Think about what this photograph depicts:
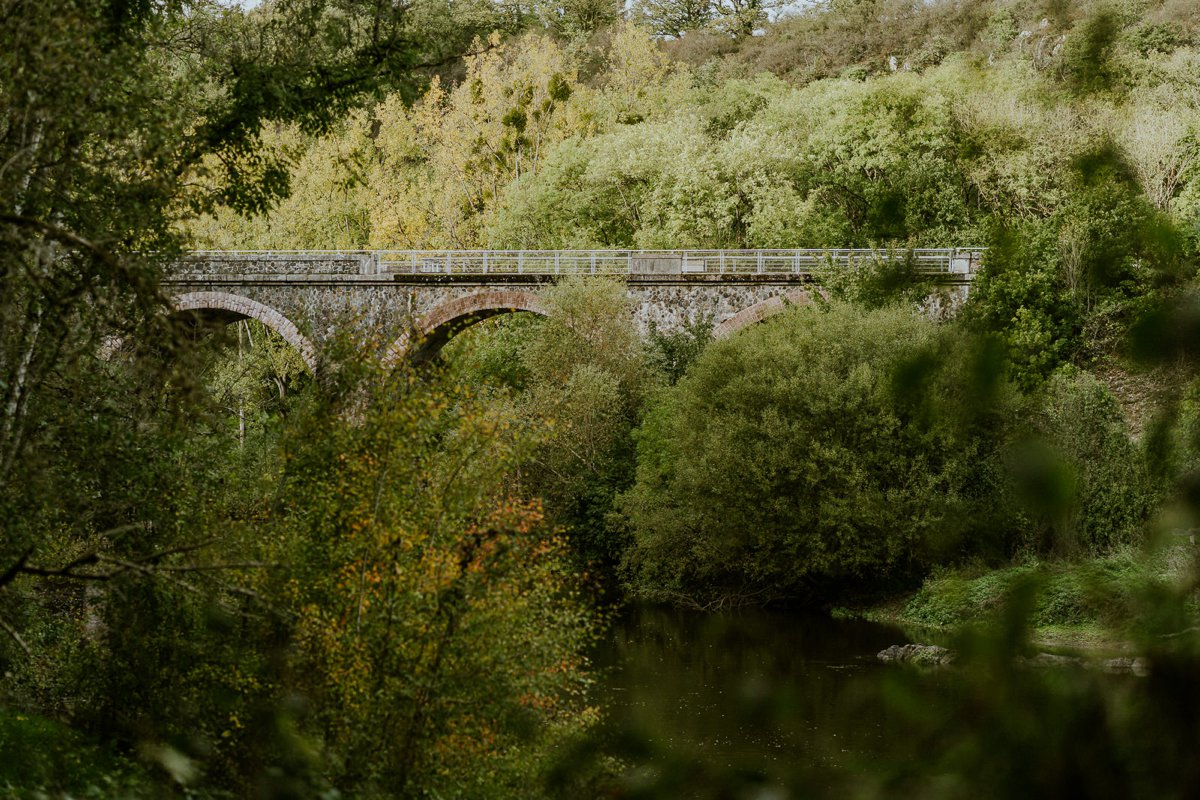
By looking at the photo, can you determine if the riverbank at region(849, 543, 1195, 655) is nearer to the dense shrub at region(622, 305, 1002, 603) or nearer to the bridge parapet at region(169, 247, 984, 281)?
the dense shrub at region(622, 305, 1002, 603)

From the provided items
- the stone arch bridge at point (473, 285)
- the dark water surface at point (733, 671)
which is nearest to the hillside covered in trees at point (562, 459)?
the stone arch bridge at point (473, 285)

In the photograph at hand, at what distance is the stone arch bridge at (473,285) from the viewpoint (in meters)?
31.8

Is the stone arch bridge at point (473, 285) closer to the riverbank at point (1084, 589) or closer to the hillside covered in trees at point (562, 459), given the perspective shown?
the hillside covered in trees at point (562, 459)

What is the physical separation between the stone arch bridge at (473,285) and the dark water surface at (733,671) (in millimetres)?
9991

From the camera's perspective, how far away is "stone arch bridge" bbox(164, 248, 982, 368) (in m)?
31.8

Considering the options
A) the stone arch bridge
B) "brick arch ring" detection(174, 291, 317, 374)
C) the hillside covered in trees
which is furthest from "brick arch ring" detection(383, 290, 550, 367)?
"brick arch ring" detection(174, 291, 317, 374)

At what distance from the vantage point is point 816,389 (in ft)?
78.9

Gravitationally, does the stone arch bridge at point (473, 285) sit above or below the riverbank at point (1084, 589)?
above

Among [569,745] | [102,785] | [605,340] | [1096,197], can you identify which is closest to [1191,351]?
[1096,197]

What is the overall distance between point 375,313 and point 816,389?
50.9 feet

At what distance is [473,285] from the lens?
113 feet

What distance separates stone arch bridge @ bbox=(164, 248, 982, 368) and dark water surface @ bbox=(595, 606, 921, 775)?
9991 mm

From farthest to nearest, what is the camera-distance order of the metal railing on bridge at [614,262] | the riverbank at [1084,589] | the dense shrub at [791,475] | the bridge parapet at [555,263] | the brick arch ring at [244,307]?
the brick arch ring at [244,307] → the bridge parapet at [555,263] → the metal railing on bridge at [614,262] → the dense shrub at [791,475] → the riverbank at [1084,589]

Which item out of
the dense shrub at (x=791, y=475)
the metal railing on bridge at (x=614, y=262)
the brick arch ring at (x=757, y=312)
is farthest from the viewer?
the metal railing on bridge at (x=614, y=262)
